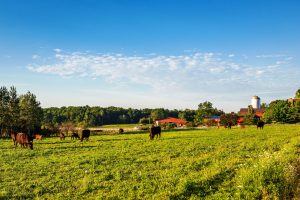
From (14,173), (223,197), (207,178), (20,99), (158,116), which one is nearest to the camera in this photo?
(223,197)

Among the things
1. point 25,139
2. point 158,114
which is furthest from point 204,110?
point 25,139

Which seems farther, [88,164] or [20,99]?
[20,99]

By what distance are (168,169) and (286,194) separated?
Result: 5773mm

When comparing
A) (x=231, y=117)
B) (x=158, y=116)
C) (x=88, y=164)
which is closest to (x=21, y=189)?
(x=88, y=164)

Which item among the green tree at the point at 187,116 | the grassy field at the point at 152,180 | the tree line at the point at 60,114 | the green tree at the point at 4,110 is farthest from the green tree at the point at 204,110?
the grassy field at the point at 152,180

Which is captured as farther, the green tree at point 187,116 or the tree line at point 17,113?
the green tree at point 187,116

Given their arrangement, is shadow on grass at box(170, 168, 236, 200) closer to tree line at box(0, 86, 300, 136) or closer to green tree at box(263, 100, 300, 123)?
tree line at box(0, 86, 300, 136)

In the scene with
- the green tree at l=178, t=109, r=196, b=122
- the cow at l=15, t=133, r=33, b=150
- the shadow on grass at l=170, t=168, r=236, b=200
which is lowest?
the shadow on grass at l=170, t=168, r=236, b=200

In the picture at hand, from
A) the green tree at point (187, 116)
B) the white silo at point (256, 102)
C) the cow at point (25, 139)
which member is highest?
the white silo at point (256, 102)

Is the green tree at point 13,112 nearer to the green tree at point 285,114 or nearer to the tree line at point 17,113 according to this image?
the tree line at point 17,113

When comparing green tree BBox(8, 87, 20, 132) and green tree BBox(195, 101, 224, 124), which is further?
green tree BBox(195, 101, 224, 124)

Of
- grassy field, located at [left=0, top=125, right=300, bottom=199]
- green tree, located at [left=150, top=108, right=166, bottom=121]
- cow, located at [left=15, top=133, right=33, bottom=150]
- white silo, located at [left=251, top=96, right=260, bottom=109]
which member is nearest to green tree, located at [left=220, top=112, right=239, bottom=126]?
cow, located at [left=15, top=133, right=33, bottom=150]

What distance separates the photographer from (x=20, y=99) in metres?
69.8

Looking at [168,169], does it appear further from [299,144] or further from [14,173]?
[299,144]
